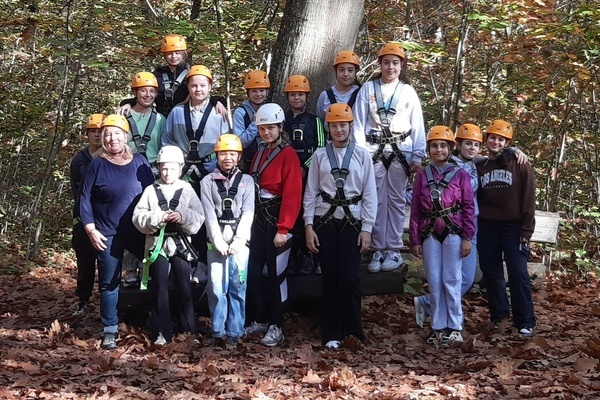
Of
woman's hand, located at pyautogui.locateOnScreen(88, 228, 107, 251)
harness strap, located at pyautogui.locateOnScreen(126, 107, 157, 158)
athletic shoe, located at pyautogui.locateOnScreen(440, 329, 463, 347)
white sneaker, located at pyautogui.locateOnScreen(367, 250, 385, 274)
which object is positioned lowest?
athletic shoe, located at pyautogui.locateOnScreen(440, 329, 463, 347)

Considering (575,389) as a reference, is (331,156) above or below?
above

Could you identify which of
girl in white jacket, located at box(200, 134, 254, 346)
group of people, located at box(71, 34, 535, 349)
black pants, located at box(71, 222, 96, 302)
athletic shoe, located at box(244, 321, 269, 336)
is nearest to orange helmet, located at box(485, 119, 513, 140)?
group of people, located at box(71, 34, 535, 349)

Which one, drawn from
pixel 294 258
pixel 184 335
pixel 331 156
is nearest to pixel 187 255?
pixel 184 335

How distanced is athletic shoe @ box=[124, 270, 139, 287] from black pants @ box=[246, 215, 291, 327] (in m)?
1.38

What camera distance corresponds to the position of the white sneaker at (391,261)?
24.0 ft

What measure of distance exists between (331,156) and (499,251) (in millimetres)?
2405

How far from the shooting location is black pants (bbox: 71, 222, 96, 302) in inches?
318

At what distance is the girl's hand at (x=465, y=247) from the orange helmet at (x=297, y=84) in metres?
2.40

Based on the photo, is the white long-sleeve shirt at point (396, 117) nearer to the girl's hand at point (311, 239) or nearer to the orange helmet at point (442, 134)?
the orange helmet at point (442, 134)

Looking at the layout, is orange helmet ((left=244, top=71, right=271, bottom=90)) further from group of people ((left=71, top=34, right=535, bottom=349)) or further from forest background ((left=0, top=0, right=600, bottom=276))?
forest background ((left=0, top=0, right=600, bottom=276))

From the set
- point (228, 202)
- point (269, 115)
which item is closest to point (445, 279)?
point (228, 202)

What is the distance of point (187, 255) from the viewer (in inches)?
267

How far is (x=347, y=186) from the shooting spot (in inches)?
261

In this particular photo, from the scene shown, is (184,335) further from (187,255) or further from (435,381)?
(435,381)
